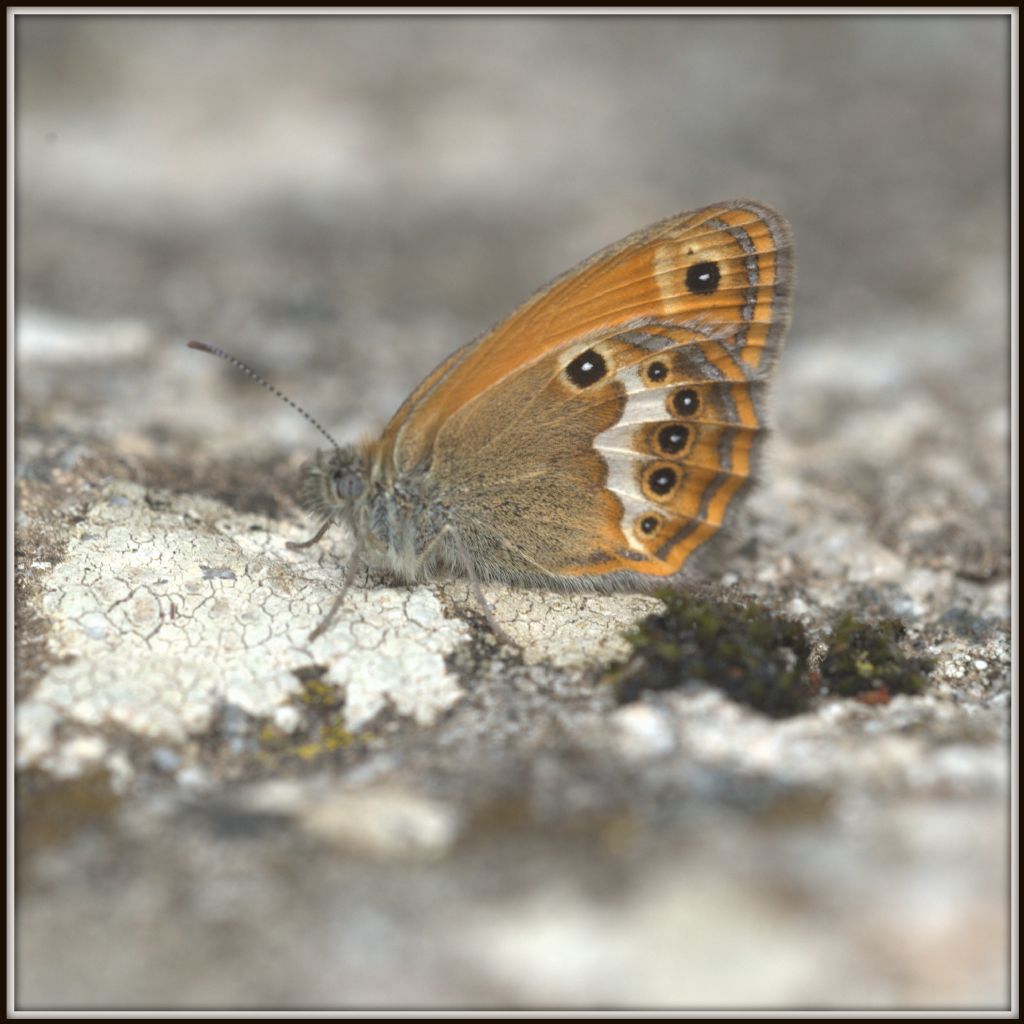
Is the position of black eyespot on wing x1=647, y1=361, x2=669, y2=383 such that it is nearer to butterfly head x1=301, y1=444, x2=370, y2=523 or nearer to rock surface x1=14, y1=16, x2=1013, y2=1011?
rock surface x1=14, y1=16, x2=1013, y2=1011

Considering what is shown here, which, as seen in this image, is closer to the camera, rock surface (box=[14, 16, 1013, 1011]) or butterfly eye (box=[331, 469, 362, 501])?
rock surface (box=[14, 16, 1013, 1011])

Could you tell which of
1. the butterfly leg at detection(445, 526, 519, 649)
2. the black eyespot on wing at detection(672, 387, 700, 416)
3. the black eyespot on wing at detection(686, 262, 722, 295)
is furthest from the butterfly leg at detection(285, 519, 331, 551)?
the black eyespot on wing at detection(686, 262, 722, 295)

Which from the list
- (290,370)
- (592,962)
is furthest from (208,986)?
(290,370)

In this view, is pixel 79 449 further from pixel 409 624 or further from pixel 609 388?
pixel 609 388

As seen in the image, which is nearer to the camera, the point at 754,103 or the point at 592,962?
the point at 592,962

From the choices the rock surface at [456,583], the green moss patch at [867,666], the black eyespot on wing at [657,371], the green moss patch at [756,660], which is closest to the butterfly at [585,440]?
the black eyespot on wing at [657,371]

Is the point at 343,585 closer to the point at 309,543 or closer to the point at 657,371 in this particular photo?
the point at 309,543

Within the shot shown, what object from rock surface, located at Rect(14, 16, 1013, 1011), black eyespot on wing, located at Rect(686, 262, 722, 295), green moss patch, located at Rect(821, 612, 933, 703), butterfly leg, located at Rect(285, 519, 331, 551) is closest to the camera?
rock surface, located at Rect(14, 16, 1013, 1011)
